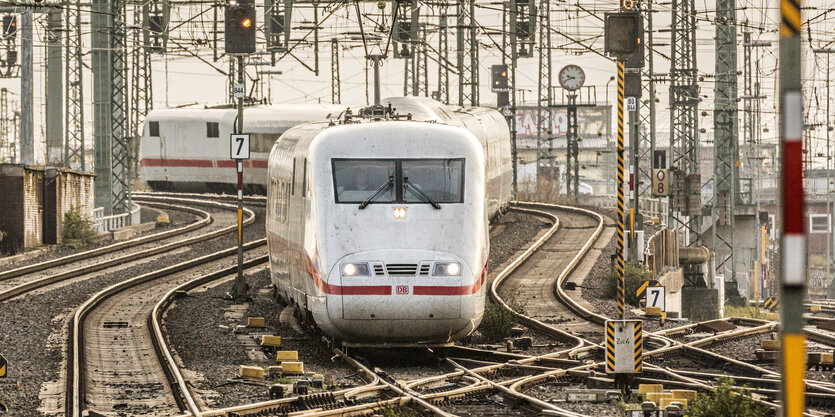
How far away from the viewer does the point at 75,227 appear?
121ft

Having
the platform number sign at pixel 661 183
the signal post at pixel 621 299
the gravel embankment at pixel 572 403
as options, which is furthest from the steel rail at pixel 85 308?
the platform number sign at pixel 661 183

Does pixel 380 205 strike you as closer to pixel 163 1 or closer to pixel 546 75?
pixel 163 1

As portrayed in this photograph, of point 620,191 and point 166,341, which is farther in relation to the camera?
point 166,341

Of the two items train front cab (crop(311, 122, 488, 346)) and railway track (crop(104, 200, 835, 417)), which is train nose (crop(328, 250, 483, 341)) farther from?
railway track (crop(104, 200, 835, 417))

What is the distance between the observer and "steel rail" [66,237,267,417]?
1410 centimetres

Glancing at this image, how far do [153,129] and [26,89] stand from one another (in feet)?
49.6

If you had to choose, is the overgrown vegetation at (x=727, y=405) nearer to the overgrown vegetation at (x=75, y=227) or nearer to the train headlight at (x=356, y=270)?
the train headlight at (x=356, y=270)

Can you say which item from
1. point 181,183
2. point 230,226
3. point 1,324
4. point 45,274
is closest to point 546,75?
point 181,183

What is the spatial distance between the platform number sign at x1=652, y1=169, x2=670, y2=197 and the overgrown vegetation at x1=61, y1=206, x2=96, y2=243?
16.1 m

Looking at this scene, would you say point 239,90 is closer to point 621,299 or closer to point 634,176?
point 634,176

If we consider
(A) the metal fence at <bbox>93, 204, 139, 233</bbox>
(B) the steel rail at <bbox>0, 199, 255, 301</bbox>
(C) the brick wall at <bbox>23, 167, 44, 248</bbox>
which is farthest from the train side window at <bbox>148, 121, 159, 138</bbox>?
(C) the brick wall at <bbox>23, 167, 44, 248</bbox>

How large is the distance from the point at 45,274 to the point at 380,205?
13.8 m

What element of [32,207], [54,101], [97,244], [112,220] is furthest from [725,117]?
[54,101]

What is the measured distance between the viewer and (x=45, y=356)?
1748cm
